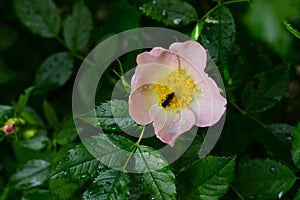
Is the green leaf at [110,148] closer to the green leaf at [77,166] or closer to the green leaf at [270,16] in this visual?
the green leaf at [77,166]

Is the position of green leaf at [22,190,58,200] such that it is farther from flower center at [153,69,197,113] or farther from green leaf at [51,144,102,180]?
flower center at [153,69,197,113]

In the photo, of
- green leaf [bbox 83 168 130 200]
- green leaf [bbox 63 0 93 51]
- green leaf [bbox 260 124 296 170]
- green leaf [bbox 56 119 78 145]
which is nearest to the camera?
green leaf [bbox 83 168 130 200]

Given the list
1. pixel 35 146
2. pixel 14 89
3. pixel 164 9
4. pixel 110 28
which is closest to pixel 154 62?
pixel 164 9

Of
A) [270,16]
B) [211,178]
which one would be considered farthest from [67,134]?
[270,16]

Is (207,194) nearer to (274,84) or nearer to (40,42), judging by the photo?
(274,84)

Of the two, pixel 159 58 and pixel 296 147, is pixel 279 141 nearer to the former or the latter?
pixel 296 147

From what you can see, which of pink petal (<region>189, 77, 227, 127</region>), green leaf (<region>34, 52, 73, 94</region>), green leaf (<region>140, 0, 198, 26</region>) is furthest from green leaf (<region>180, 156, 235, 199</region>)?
green leaf (<region>34, 52, 73, 94</region>)

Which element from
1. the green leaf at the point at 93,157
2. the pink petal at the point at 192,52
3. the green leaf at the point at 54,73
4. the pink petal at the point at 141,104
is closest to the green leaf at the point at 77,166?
the green leaf at the point at 93,157
